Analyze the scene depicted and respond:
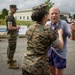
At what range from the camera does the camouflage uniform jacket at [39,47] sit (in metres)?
3.24

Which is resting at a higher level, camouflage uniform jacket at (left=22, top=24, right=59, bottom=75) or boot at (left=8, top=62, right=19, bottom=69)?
camouflage uniform jacket at (left=22, top=24, right=59, bottom=75)

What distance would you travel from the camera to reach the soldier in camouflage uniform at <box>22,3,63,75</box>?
3.24 m

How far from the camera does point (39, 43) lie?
3268 mm

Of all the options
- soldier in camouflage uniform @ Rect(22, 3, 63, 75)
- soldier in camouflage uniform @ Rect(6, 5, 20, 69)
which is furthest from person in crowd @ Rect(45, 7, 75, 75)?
soldier in camouflage uniform @ Rect(6, 5, 20, 69)

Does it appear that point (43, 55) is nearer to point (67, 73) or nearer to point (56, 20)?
point (56, 20)

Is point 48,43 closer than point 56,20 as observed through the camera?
Yes

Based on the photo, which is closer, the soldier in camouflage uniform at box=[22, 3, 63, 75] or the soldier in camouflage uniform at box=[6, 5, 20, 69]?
the soldier in camouflage uniform at box=[22, 3, 63, 75]

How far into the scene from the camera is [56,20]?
13.8ft

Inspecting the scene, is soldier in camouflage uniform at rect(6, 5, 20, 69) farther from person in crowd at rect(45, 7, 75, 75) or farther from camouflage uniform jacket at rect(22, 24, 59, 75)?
camouflage uniform jacket at rect(22, 24, 59, 75)

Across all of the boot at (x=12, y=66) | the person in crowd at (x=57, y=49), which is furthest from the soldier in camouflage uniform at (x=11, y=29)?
the person in crowd at (x=57, y=49)

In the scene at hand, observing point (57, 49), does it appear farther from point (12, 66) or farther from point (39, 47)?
point (12, 66)

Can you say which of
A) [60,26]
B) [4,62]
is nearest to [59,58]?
[60,26]

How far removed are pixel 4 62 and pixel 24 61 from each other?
476cm

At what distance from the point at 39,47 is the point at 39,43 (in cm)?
5
